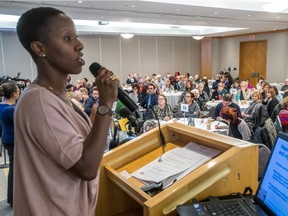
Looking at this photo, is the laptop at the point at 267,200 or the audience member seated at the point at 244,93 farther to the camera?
the audience member seated at the point at 244,93

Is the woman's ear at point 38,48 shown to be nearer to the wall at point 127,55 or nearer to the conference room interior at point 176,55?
the conference room interior at point 176,55

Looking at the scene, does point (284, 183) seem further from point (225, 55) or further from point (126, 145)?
point (225, 55)

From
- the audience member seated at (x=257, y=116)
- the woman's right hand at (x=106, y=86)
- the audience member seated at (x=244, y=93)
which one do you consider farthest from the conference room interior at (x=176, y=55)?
the woman's right hand at (x=106, y=86)

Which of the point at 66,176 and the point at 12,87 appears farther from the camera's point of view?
the point at 12,87

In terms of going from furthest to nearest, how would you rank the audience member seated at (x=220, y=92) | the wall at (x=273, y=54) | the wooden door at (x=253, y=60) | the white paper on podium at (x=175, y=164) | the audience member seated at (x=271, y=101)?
the wooden door at (x=253, y=60) < the wall at (x=273, y=54) < the audience member seated at (x=220, y=92) < the audience member seated at (x=271, y=101) < the white paper on podium at (x=175, y=164)

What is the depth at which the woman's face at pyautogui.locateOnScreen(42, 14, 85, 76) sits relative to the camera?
830mm

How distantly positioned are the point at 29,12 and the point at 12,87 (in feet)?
10.1

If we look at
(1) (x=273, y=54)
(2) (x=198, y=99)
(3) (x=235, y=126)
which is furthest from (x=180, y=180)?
(1) (x=273, y=54)

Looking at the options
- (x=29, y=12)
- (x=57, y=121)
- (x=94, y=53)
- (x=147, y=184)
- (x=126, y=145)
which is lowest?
(x=147, y=184)

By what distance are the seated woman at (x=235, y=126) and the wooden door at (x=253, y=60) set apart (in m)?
10.0

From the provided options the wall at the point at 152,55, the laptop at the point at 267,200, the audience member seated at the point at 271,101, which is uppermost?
the wall at the point at 152,55

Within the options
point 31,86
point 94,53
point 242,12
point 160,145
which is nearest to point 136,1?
point 242,12

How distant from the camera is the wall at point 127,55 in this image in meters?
12.4

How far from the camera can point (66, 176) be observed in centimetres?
81
